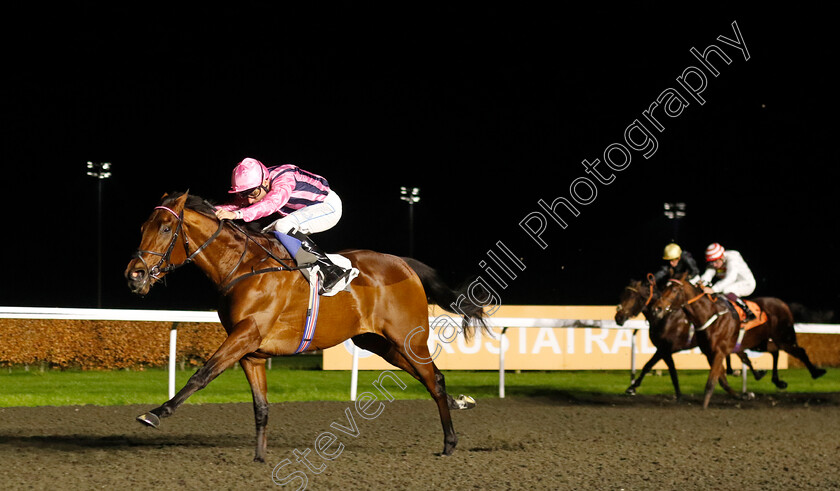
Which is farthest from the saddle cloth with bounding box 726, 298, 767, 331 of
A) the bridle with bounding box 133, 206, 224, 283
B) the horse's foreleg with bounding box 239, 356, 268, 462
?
the bridle with bounding box 133, 206, 224, 283

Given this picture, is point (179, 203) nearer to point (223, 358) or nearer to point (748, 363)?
point (223, 358)

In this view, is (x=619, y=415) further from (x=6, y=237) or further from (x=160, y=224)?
(x=6, y=237)

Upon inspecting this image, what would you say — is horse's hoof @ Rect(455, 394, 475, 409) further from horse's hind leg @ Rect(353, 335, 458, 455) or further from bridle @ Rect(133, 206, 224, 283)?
bridle @ Rect(133, 206, 224, 283)

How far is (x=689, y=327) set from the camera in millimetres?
10297

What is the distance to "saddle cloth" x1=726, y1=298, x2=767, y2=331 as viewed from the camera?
33.1 ft

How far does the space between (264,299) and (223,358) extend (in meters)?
0.49

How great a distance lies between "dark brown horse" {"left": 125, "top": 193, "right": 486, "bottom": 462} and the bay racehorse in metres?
4.58

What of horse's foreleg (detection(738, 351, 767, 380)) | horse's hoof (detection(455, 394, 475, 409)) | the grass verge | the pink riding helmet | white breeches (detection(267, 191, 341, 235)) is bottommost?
the grass verge

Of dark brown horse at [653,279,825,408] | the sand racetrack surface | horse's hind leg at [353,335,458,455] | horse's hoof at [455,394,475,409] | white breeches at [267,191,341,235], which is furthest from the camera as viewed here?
dark brown horse at [653,279,825,408]

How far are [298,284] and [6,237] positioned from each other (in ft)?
110

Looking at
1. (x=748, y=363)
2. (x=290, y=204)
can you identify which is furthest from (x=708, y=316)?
(x=290, y=204)

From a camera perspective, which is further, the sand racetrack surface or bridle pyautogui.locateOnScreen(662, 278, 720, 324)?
bridle pyautogui.locateOnScreen(662, 278, 720, 324)

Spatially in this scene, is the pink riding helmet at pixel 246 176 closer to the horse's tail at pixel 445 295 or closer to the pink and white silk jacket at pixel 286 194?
the pink and white silk jacket at pixel 286 194

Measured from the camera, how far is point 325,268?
5520mm
